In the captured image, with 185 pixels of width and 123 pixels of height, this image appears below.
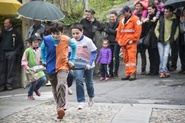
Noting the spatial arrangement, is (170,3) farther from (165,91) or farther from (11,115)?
(11,115)

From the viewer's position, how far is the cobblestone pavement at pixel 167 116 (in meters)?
5.84

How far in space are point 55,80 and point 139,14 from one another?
5642 millimetres

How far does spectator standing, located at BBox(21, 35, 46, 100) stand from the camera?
8172 mm

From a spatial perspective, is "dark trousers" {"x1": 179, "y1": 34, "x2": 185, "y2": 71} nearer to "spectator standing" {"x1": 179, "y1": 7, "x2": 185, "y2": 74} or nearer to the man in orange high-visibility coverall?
"spectator standing" {"x1": 179, "y1": 7, "x2": 185, "y2": 74}

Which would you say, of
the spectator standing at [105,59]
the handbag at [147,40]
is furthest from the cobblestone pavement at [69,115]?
the spectator standing at [105,59]

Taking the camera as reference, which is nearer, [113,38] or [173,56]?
[173,56]

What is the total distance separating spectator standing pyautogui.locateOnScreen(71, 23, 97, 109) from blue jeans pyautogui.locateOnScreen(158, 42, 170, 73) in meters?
3.86

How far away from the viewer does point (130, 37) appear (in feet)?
34.4

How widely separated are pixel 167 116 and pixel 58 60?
205cm

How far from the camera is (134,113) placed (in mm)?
6340

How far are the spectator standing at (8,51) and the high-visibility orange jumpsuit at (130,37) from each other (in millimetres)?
3058

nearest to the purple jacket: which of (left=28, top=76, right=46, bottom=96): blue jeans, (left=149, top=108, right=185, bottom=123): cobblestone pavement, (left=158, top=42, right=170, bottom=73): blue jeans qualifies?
(left=158, top=42, right=170, bottom=73): blue jeans

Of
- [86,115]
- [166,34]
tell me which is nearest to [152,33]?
[166,34]

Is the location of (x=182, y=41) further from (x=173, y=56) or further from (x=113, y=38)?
(x=113, y=38)
